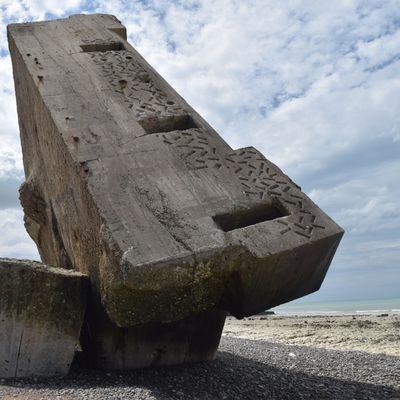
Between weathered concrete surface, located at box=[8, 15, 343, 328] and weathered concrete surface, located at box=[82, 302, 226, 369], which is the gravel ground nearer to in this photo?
weathered concrete surface, located at box=[82, 302, 226, 369]

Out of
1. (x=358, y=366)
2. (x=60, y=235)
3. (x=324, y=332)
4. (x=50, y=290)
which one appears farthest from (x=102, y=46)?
(x=324, y=332)

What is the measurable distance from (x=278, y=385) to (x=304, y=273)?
4.08 feet

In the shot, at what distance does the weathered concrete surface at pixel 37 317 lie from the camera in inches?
151

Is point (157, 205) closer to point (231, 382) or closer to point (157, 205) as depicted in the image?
point (157, 205)

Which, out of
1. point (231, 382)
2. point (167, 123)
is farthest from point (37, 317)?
point (167, 123)

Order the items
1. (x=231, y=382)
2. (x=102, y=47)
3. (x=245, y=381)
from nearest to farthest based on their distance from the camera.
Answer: (x=231, y=382)
(x=245, y=381)
(x=102, y=47)

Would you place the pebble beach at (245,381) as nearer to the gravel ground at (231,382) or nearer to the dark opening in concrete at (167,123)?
the gravel ground at (231,382)

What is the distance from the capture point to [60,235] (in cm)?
550

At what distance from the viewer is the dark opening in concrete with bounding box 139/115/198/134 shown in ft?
16.5

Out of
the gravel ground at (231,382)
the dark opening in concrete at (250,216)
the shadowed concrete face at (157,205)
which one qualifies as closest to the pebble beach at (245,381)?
the gravel ground at (231,382)

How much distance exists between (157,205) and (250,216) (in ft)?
2.28

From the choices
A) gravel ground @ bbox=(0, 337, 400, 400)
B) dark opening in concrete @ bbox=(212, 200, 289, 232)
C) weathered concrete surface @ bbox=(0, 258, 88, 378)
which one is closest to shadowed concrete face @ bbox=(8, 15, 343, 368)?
dark opening in concrete @ bbox=(212, 200, 289, 232)

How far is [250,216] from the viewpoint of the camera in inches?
157

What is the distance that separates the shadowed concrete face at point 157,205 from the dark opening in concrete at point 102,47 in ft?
1.69
